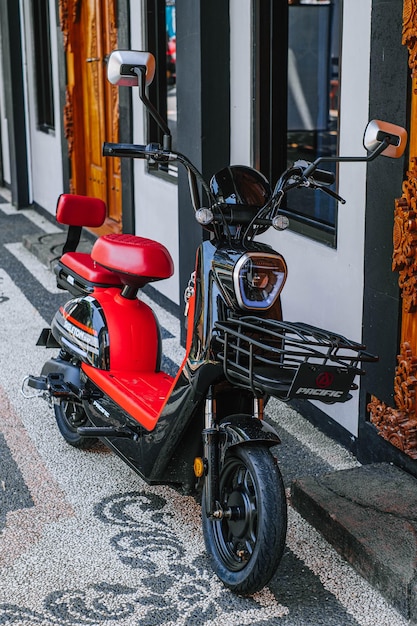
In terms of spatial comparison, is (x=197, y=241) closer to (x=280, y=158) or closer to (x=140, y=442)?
(x=280, y=158)

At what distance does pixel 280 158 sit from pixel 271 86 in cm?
36

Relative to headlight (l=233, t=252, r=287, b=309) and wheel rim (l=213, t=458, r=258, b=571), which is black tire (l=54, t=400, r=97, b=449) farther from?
headlight (l=233, t=252, r=287, b=309)

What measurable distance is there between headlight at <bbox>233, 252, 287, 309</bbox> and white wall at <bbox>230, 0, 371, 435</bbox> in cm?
102

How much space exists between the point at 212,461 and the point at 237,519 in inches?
7.5

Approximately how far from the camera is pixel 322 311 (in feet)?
13.4

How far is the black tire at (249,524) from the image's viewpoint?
2.66m

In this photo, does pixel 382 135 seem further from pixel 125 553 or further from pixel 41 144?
pixel 41 144

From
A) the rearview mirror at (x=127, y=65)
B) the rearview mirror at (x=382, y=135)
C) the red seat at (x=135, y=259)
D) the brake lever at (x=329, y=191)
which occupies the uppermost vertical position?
the rearview mirror at (x=127, y=65)

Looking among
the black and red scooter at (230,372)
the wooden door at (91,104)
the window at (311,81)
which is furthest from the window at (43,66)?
the black and red scooter at (230,372)

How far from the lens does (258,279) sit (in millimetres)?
2742

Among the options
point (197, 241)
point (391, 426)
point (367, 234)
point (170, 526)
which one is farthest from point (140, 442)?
point (197, 241)

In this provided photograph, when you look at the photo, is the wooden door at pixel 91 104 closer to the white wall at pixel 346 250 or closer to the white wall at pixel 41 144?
the white wall at pixel 41 144

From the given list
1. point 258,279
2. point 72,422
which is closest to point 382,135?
point 258,279

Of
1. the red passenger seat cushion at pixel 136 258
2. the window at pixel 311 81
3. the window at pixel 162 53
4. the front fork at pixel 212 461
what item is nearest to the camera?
the front fork at pixel 212 461
